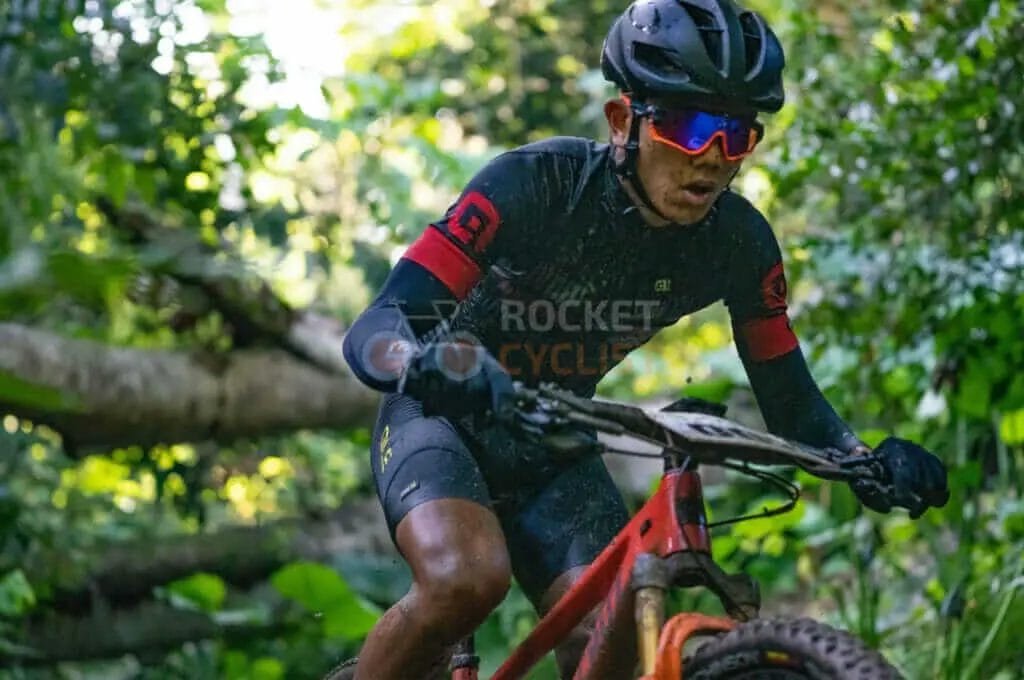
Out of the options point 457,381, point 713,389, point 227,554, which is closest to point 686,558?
point 457,381

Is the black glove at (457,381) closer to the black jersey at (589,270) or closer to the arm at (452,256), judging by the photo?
the arm at (452,256)

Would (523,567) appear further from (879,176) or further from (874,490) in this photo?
(879,176)

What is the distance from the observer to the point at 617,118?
3.48 metres

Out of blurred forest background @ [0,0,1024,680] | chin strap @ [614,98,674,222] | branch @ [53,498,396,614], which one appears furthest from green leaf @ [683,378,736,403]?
chin strap @ [614,98,674,222]

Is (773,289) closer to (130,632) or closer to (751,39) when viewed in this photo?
(751,39)

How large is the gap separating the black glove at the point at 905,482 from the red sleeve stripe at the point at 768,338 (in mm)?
564

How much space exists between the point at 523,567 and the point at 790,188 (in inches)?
124

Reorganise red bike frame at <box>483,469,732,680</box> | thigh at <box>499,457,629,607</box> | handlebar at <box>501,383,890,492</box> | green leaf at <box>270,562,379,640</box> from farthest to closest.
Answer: green leaf at <box>270,562,379,640</box>, thigh at <box>499,457,629,607</box>, red bike frame at <box>483,469,732,680</box>, handlebar at <box>501,383,890,492</box>

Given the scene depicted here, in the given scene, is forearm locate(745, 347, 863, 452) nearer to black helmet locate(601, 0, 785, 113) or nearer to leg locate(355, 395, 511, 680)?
black helmet locate(601, 0, 785, 113)

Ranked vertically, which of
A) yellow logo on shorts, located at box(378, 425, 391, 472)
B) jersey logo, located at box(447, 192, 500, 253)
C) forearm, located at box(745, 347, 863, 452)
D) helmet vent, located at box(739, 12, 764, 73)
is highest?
helmet vent, located at box(739, 12, 764, 73)

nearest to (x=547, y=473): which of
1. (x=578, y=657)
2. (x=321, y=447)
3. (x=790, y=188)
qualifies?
(x=578, y=657)

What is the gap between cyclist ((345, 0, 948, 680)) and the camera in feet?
10.1

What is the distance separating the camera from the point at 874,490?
3.00 metres

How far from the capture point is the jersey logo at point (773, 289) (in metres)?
3.63
